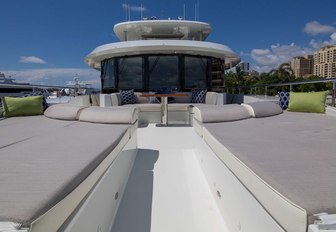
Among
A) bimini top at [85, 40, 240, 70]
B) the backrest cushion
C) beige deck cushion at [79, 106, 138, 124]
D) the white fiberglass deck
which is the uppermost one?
bimini top at [85, 40, 240, 70]

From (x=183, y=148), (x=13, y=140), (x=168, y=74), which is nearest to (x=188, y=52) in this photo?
(x=168, y=74)

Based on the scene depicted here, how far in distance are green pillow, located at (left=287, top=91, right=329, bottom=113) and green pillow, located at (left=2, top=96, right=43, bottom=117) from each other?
4.42m

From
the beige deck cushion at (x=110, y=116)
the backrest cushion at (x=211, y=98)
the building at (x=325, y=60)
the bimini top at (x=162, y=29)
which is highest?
the building at (x=325, y=60)

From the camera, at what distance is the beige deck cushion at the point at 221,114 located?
→ 138 inches

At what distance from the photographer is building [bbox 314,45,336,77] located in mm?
36606

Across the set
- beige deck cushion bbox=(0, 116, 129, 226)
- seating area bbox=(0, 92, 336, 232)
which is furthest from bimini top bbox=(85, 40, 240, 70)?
beige deck cushion bbox=(0, 116, 129, 226)

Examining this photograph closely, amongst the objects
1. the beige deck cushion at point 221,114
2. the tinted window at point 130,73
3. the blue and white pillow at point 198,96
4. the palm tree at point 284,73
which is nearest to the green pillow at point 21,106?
→ the beige deck cushion at point 221,114

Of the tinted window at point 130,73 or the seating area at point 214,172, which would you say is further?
the tinted window at point 130,73

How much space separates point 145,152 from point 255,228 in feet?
8.73

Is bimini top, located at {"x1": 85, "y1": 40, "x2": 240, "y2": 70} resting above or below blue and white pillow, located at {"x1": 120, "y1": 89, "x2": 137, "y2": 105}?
above

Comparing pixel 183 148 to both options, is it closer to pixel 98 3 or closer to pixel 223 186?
pixel 223 186

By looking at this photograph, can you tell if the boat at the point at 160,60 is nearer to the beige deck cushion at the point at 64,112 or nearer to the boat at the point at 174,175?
the boat at the point at 174,175

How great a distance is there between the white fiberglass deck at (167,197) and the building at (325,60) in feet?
127

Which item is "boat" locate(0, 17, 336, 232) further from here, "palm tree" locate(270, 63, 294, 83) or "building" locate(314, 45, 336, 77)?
"building" locate(314, 45, 336, 77)
